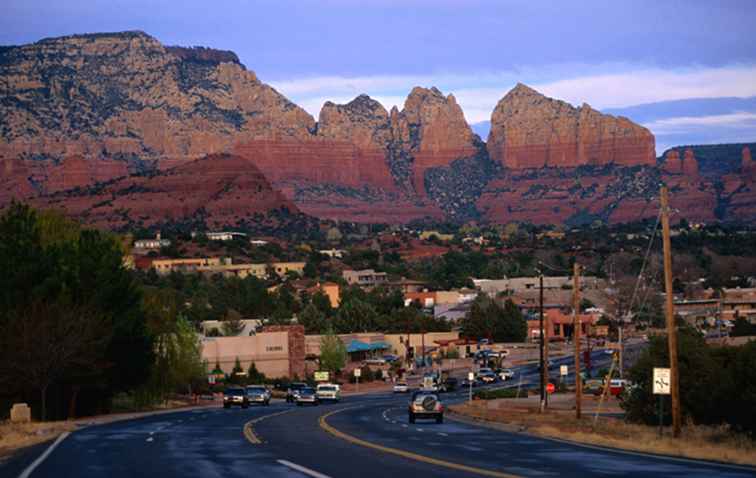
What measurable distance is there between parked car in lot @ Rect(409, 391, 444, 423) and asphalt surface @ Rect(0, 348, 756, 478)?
10.7ft

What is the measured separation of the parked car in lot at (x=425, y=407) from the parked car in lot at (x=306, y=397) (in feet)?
83.5

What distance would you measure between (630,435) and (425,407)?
34.0 ft

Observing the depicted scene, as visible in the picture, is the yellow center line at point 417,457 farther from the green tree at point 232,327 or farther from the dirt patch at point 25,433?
the green tree at point 232,327

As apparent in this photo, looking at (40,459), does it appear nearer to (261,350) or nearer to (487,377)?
(487,377)

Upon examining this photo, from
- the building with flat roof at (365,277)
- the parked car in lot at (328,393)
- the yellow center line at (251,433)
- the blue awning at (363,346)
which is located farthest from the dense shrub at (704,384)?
the building with flat roof at (365,277)

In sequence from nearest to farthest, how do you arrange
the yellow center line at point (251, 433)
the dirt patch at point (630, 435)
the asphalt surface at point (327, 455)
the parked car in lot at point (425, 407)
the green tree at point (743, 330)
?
1. the asphalt surface at point (327, 455)
2. the dirt patch at point (630, 435)
3. the yellow center line at point (251, 433)
4. the parked car in lot at point (425, 407)
5. the green tree at point (743, 330)

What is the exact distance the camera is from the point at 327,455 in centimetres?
3102

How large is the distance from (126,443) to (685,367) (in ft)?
85.1

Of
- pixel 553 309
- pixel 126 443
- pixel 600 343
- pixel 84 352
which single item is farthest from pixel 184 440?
pixel 553 309

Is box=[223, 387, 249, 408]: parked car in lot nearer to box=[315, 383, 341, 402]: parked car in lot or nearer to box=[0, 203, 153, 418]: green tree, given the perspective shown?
box=[0, 203, 153, 418]: green tree

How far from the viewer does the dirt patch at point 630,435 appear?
3219cm

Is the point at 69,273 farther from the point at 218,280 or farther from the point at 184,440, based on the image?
the point at 218,280

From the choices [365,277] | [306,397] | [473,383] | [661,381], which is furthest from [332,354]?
[365,277]

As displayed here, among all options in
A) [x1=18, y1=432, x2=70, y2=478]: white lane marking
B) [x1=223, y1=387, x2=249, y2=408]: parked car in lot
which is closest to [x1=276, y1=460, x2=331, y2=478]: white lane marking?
[x1=18, y1=432, x2=70, y2=478]: white lane marking
